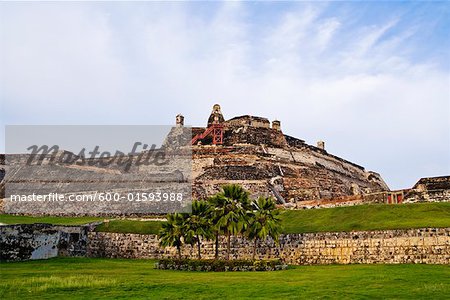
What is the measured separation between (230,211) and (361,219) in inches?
313

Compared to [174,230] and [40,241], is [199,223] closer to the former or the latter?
[174,230]

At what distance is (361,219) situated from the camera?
96.2ft

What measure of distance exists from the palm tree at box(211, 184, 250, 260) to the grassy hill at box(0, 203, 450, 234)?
4757mm

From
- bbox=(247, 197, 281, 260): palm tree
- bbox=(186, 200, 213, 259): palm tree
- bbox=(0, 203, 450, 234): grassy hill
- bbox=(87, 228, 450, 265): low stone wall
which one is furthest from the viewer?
bbox=(0, 203, 450, 234): grassy hill

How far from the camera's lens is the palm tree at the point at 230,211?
2636 cm

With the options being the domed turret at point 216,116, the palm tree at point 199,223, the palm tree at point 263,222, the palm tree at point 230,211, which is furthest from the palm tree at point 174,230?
the domed turret at point 216,116

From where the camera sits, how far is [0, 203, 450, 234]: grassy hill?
89.5 feet

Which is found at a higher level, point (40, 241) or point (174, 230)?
point (174, 230)

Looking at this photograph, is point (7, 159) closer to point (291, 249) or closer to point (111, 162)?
point (111, 162)

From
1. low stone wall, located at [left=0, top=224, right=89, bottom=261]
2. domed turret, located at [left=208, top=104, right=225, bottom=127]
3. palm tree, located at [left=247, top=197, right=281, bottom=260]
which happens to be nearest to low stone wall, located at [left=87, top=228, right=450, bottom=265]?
low stone wall, located at [left=0, top=224, right=89, bottom=261]

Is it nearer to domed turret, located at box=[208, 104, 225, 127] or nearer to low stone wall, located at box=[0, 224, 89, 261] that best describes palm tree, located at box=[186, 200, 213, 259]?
low stone wall, located at box=[0, 224, 89, 261]

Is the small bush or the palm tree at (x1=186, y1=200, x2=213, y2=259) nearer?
the small bush

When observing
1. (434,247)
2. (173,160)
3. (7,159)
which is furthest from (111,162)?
(434,247)

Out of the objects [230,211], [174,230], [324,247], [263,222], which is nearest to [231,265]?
[230,211]
